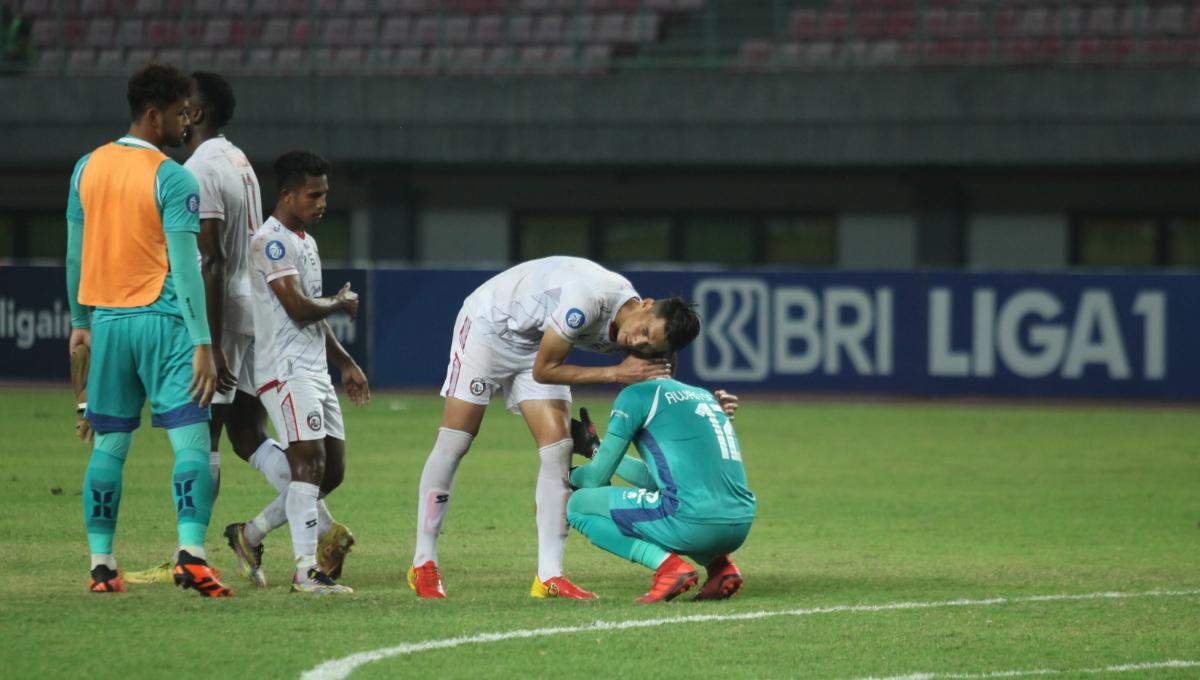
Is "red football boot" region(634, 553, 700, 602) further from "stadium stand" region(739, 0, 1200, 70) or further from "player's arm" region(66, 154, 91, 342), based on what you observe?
"stadium stand" region(739, 0, 1200, 70)

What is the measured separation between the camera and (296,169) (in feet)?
25.3

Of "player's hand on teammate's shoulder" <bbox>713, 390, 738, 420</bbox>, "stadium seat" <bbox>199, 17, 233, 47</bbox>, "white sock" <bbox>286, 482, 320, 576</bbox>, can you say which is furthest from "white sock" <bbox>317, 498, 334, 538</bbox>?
"stadium seat" <bbox>199, 17, 233, 47</bbox>

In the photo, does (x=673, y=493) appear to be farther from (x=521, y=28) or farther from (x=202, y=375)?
(x=521, y=28)

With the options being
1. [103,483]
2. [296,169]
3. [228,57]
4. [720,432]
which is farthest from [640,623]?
[228,57]

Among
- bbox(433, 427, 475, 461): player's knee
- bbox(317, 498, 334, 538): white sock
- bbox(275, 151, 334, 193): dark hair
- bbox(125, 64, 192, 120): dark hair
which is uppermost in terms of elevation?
bbox(125, 64, 192, 120): dark hair

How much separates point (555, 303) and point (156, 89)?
1.84 meters

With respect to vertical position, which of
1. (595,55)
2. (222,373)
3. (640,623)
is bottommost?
(640,623)

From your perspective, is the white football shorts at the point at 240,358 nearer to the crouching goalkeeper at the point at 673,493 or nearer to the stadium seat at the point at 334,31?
the crouching goalkeeper at the point at 673,493

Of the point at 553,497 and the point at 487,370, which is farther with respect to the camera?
the point at 487,370

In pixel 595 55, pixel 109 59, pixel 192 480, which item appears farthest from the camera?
pixel 109 59

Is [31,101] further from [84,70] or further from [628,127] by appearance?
[628,127]

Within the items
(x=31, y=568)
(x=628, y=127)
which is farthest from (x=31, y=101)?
(x=31, y=568)

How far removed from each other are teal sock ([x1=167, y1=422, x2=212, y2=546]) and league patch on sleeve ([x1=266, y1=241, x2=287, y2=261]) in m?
0.91

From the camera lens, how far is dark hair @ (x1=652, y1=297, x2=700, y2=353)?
7.02m
